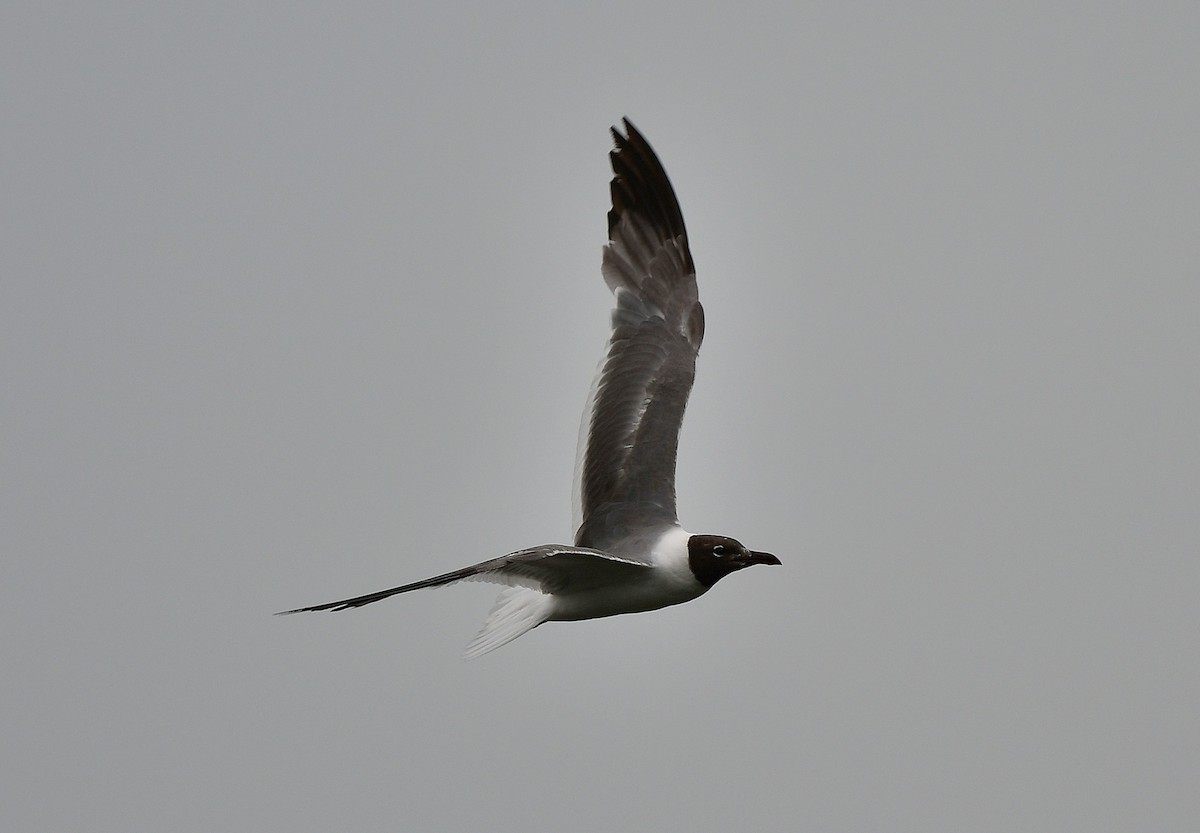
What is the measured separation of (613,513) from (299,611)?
353cm

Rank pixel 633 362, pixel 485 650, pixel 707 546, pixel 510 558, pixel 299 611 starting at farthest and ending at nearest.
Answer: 1. pixel 633 362
2. pixel 707 546
3. pixel 485 650
4. pixel 510 558
5. pixel 299 611

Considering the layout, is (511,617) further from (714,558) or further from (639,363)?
(639,363)

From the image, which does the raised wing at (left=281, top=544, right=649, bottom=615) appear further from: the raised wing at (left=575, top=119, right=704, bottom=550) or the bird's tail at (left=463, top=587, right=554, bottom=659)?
the raised wing at (left=575, top=119, right=704, bottom=550)

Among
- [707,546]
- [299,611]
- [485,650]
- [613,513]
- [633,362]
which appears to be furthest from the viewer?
[633,362]

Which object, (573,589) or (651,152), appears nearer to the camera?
(573,589)

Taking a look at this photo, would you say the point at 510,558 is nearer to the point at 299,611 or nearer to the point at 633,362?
the point at 299,611

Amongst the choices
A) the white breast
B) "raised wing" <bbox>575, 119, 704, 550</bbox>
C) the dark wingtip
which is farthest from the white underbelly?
the dark wingtip

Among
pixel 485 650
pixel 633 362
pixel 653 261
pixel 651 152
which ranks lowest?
pixel 485 650

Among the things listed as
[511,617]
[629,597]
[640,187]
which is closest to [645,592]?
[629,597]

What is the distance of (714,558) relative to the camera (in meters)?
8.49

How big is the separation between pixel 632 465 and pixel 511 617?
1874mm

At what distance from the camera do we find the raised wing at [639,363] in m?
9.55

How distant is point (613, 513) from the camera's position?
9.44 meters

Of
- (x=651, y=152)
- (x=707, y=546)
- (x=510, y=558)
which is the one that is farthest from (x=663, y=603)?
(x=651, y=152)
